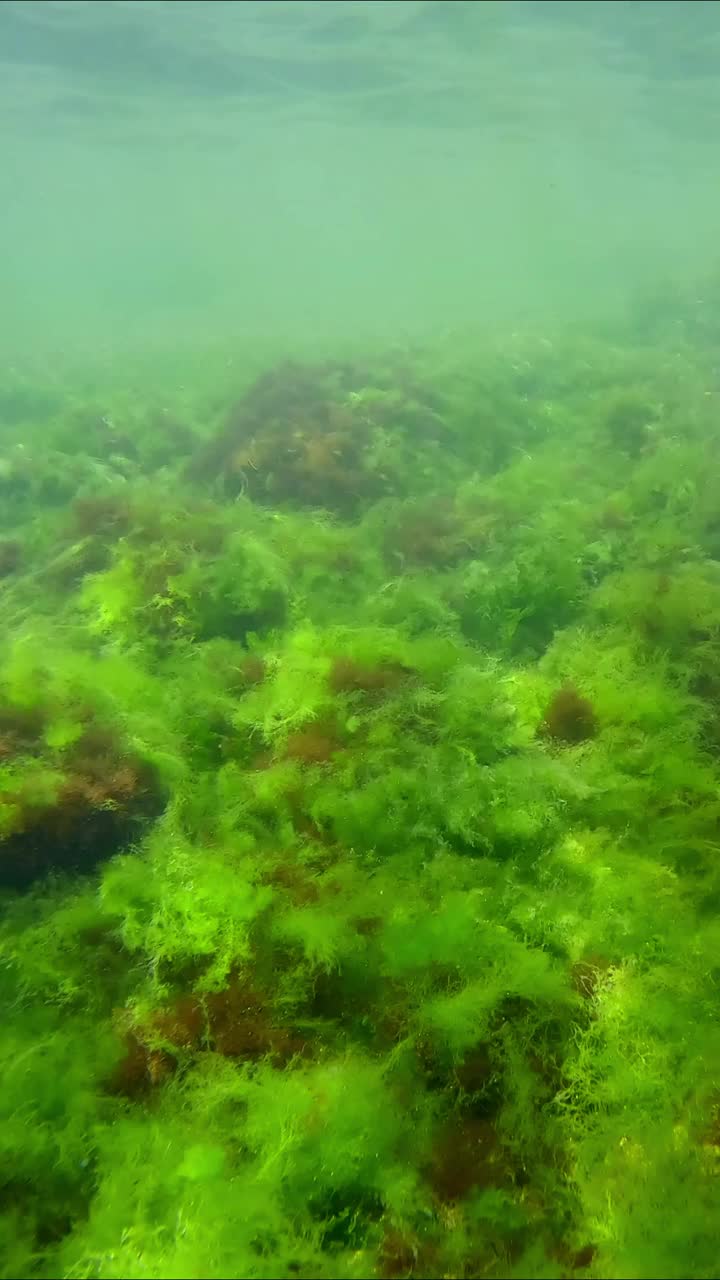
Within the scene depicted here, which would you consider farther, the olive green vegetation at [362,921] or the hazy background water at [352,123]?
the hazy background water at [352,123]

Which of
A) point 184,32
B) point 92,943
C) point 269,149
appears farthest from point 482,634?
point 269,149

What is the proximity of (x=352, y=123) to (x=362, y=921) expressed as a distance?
47.4 metres

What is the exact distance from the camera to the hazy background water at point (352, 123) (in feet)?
78.5

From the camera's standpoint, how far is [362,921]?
3072 millimetres

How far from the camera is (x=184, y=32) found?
79.2 feet

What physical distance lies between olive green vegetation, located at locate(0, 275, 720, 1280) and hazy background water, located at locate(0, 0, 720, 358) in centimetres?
2461

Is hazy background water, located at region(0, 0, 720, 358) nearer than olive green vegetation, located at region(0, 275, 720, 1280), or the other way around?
olive green vegetation, located at region(0, 275, 720, 1280)

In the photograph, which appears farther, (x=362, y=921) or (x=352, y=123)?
(x=352, y=123)

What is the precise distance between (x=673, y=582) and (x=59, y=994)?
17.0 ft

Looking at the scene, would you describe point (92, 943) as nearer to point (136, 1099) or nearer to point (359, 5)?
point (136, 1099)

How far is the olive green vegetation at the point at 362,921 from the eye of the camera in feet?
7.32

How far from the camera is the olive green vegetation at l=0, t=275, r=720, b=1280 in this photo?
2230 millimetres

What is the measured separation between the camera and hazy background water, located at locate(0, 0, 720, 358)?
2392cm

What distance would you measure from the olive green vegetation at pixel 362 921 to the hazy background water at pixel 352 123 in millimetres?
24615
